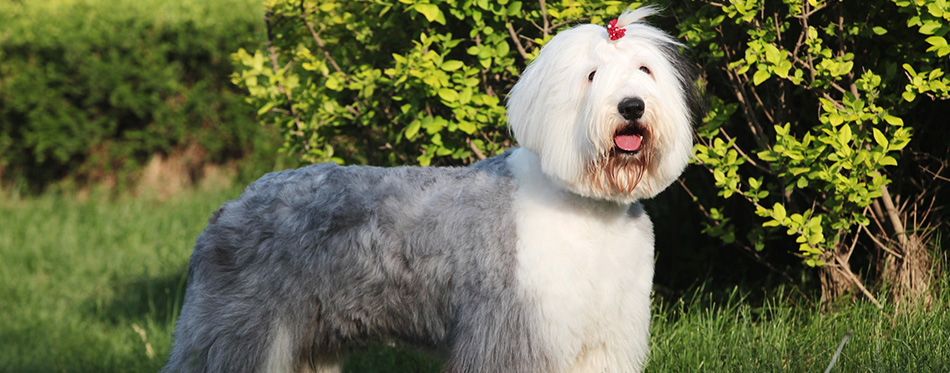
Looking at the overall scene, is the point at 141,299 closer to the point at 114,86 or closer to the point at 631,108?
the point at 114,86

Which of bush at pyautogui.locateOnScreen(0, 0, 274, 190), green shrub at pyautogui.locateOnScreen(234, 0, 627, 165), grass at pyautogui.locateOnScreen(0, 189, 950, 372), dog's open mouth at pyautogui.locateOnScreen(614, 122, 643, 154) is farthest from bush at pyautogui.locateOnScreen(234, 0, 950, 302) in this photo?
bush at pyautogui.locateOnScreen(0, 0, 274, 190)

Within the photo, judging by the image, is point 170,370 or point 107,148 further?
point 107,148

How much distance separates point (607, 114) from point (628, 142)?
0.42 feet

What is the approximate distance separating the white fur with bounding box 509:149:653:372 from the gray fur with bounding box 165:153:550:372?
7 centimetres

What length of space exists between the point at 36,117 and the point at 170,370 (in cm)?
604

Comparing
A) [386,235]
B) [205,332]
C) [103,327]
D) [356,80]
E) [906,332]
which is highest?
[356,80]

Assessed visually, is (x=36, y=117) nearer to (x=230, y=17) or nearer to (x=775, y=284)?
(x=230, y=17)

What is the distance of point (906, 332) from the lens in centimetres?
358

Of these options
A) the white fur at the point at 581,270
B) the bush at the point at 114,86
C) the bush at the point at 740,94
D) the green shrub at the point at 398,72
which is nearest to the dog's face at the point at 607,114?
the white fur at the point at 581,270

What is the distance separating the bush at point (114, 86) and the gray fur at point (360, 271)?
5.48 meters

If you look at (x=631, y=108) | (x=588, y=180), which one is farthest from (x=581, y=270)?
(x=631, y=108)

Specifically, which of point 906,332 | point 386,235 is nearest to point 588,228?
point 386,235

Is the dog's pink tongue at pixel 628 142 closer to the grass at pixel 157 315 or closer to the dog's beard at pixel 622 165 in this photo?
the dog's beard at pixel 622 165

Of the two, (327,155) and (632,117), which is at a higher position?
(632,117)
